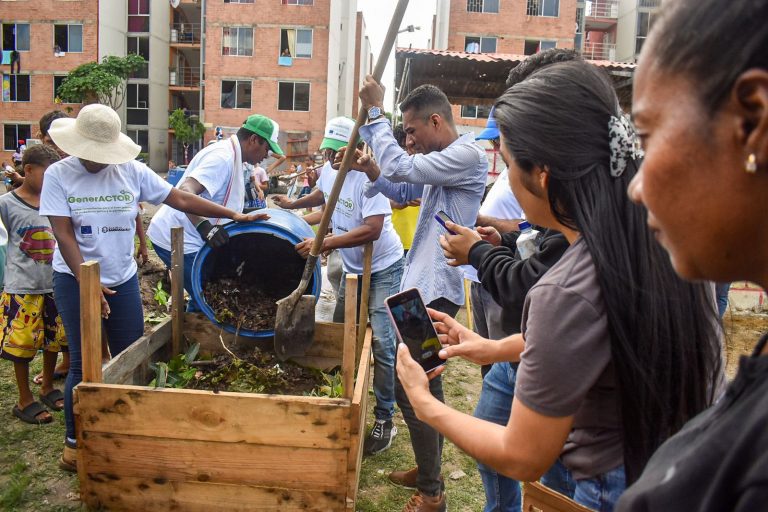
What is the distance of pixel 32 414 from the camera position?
3.93 metres

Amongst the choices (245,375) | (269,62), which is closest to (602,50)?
(269,62)

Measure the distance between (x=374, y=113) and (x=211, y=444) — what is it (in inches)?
66.4

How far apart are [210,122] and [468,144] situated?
31052 mm

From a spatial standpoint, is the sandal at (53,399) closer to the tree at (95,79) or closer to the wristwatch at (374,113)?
the wristwatch at (374,113)

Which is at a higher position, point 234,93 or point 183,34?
point 183,34

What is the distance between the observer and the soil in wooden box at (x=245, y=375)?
328cm

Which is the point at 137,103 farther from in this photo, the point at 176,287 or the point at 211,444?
the point at 211,444

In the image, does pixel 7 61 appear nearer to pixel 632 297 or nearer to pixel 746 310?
pixel 746 310

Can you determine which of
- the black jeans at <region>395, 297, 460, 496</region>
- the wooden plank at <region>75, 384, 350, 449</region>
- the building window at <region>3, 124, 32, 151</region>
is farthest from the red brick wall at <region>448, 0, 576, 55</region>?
the wooden plank at <region>75, 384, 350, 449</region>

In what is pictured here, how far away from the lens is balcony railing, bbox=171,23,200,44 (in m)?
37.6

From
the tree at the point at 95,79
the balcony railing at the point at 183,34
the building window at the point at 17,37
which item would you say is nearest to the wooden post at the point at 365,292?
the tree at the point at 95,79

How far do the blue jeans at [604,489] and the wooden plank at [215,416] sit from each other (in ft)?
4.28

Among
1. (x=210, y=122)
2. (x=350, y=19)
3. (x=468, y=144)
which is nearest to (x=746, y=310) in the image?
(x=468, y=144)

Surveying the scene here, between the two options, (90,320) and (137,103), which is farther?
(137,103)
